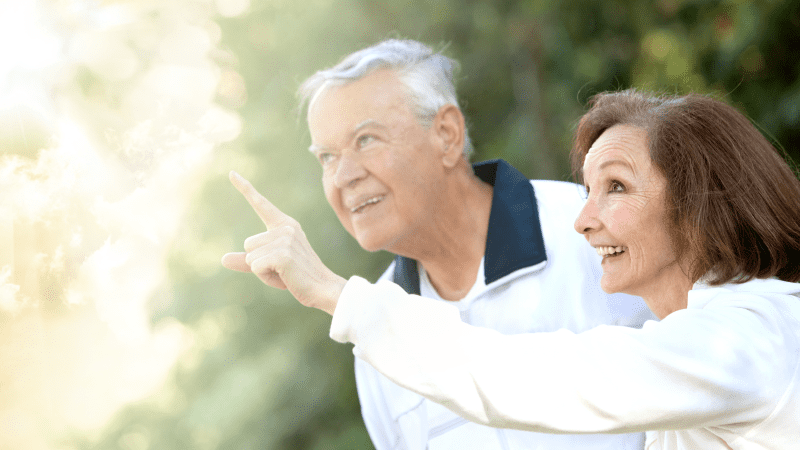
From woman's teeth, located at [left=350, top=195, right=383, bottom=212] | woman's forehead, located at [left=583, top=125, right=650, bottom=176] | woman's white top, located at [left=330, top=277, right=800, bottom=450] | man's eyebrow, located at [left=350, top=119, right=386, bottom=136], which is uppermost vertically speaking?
man's eyebrow, located at [left=350, top=119, right=386, bottom=136]

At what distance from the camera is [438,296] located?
8.82ft

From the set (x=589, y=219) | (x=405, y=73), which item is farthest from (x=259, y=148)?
(x=589, y=219)

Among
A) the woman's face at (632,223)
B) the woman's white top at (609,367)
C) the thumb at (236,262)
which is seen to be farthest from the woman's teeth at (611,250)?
the thumb at (236,262)

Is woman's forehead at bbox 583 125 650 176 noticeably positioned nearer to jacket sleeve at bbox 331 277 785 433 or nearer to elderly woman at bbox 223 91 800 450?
elderly woman at bbox 223 91 800 450

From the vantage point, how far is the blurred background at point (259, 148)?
3.73m

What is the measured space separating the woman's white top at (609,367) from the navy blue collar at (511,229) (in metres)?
1.08

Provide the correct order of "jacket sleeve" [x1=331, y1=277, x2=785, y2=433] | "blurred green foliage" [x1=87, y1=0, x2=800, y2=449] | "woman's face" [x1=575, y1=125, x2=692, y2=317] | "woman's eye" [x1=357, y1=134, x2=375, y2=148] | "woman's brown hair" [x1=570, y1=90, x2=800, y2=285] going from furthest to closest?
"blurred green foliage" [x1=87, y1=0, x2=800, y2=449] < "woman's eye" [x1=357, y1=134, x2=375, y2=148] < "woman's face" [x1=575, y1=125, x2=692, y2=317] < "woman's brown hair" [x1=570, y1=90, x2=800, y2=285] < "jacket sleeve" [x1=331, y1=277, x2=785, y2=433]

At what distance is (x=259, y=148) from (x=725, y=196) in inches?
124

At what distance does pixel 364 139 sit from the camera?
8.21 ft

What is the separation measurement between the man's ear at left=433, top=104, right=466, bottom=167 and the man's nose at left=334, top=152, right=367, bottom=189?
0.35m

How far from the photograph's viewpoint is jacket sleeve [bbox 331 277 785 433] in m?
1.16

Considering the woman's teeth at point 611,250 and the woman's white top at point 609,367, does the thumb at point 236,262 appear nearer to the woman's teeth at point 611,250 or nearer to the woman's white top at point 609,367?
the woman's white top at point 609,367

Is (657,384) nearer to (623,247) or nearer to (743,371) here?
(743,371)

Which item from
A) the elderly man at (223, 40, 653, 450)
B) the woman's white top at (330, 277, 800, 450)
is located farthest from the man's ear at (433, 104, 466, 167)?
the woman's white top at (330, 277, 800, 450)
